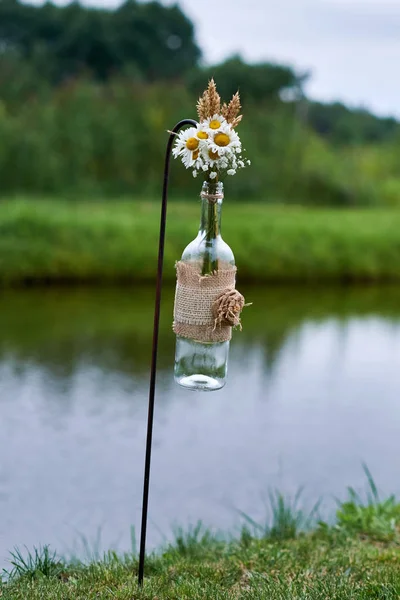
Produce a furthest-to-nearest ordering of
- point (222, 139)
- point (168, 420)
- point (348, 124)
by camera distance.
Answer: point (348, 124), point (168, 420), point (222, 139)

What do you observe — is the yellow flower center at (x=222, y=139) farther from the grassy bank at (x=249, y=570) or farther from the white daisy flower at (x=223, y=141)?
the grassy bank at (x=249, y=570)

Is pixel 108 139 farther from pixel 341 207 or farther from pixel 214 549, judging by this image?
pixel 214 549

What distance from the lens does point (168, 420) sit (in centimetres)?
525

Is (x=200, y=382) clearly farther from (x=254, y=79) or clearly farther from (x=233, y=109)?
(x=254, y=79)

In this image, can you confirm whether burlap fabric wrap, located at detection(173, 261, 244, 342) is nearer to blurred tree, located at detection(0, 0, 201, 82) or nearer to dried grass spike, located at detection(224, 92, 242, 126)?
dried grass spike, located at detection(224, 92, 242, 126)

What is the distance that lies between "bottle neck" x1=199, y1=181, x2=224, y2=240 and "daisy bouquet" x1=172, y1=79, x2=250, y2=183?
0.04 m

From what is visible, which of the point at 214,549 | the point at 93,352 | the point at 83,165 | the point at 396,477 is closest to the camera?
the point at 214,549

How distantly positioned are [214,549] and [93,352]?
368cm

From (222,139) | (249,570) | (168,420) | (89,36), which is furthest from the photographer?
(89,36)

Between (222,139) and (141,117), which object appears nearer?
(222,139)

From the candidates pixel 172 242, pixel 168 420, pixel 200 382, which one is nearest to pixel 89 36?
pixel 172 242

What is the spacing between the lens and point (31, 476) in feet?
14.1

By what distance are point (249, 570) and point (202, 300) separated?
0.95 m

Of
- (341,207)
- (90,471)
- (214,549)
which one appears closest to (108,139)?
(341,207)
